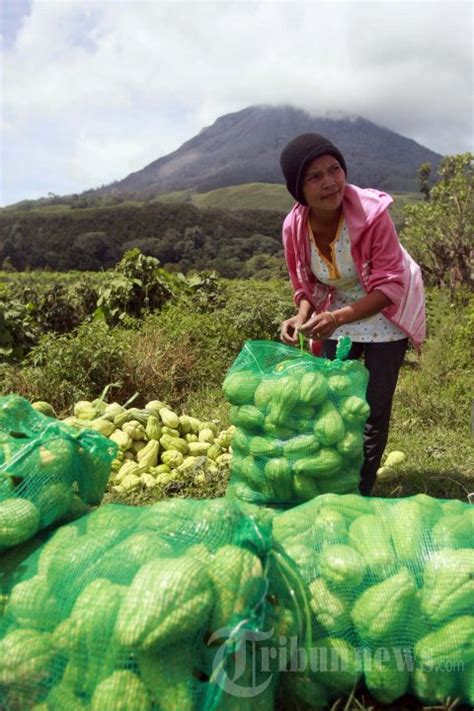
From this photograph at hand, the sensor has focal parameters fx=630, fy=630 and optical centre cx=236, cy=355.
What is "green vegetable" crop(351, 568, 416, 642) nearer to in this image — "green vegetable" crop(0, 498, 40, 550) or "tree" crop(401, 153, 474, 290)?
"green vegetable" crop(0, 498, 40, 550)

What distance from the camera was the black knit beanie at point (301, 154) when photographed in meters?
2.87

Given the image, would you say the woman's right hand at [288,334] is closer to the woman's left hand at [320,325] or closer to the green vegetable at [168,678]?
the woman's left hand at [320,325]

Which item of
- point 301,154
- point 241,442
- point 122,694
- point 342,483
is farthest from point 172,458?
point 122,694

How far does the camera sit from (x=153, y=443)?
163 inches

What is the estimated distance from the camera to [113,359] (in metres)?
5.67

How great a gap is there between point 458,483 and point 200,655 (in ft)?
8.14

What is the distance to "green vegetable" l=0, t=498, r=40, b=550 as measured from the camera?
191cm

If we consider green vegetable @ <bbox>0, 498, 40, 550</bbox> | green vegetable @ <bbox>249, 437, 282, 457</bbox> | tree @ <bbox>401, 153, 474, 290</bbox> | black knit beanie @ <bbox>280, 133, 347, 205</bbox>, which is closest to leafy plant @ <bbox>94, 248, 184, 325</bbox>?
tree @ <bbox>401, 153, 474, 290</bbox>

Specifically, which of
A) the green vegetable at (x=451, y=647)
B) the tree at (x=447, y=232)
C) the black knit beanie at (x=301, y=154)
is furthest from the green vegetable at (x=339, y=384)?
the tree at (x=447, y=232)

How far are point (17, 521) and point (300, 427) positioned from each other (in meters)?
1.32

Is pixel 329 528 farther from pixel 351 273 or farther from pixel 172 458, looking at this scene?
pixel 172 458

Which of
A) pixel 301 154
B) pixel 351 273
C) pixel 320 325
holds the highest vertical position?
pixel 301 154

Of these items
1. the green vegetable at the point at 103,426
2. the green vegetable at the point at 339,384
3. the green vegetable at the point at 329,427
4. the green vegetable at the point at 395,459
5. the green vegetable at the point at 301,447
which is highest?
the green vegetable at the point at 339,384

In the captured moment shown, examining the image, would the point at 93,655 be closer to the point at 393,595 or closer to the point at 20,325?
the point at 393,595
